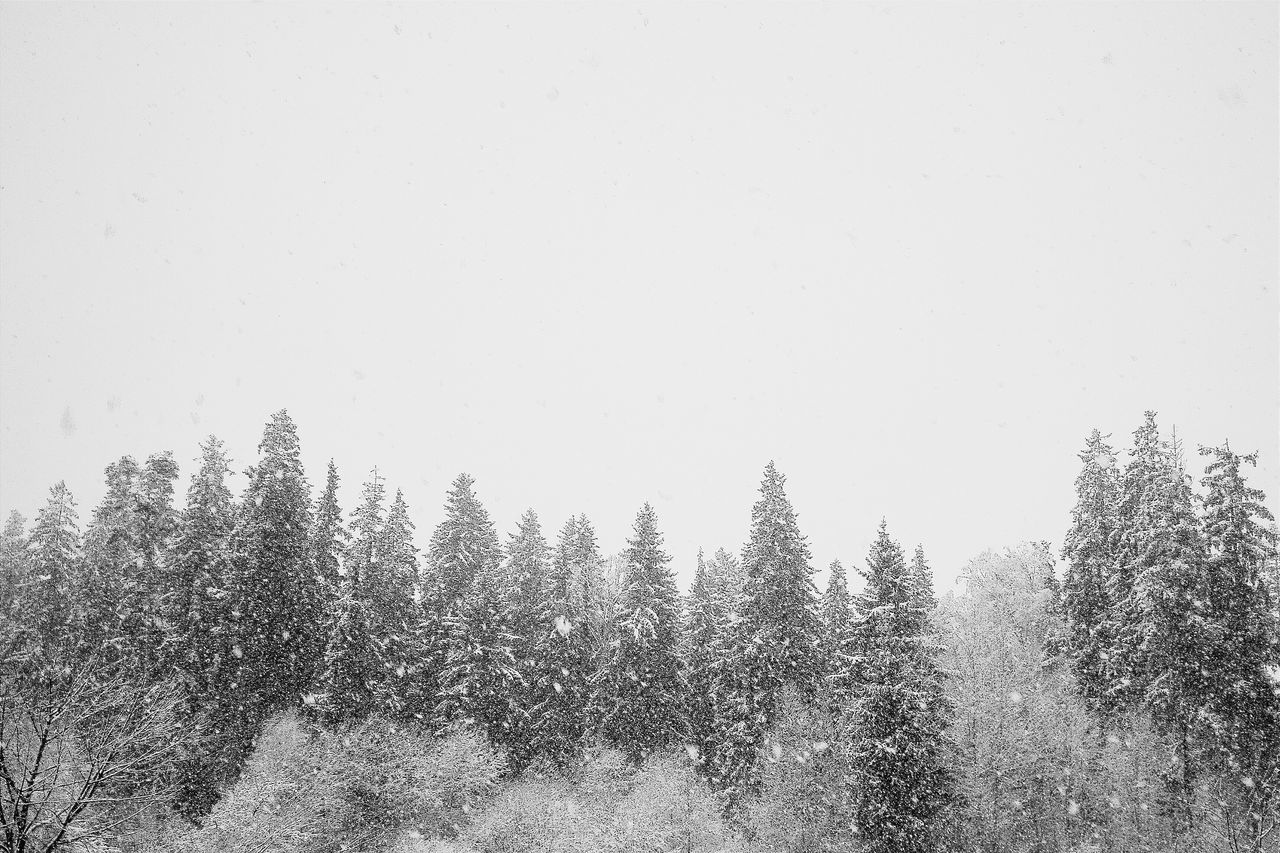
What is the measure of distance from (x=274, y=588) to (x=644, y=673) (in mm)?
20120

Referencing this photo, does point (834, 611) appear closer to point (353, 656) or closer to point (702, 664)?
point (702, 664)

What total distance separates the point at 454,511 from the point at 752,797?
24.0m

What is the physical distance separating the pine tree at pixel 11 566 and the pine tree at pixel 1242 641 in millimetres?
60703

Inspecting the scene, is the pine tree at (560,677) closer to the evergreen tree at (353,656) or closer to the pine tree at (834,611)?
the evergreen tree at (353,656)

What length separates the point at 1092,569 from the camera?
3641 cm

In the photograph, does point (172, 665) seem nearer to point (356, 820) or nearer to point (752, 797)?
point (356, 820)

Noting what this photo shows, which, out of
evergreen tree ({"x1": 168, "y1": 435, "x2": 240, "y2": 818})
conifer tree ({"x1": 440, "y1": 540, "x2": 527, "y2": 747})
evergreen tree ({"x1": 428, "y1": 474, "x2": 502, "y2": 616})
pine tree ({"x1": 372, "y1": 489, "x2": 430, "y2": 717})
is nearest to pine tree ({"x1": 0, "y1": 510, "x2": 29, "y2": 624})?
evergreen tree ({"x1": 168, "y1": 435, "x2": 240, "y2": 818})

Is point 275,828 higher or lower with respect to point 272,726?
lower

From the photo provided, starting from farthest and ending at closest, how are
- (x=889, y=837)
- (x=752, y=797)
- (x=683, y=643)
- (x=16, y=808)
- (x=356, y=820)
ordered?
(x=683, y=643) → (x=752, y=797) → (x=356, y=820) → (x=889, y=837) → (x=16, y=808)

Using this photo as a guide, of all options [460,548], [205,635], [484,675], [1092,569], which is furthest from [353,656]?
[1092,569]

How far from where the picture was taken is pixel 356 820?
31.4 metres

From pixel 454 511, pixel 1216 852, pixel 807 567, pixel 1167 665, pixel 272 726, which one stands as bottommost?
pixel 1216 852

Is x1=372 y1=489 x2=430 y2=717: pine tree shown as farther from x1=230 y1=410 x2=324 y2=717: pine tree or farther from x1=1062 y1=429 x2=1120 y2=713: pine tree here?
x1=1062 y1=429 x2=1120 y2=713: pine tree

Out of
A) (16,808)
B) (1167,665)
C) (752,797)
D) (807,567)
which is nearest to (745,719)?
(752,797)
